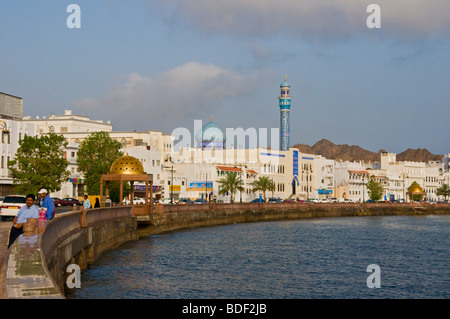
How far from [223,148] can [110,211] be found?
11070 cm

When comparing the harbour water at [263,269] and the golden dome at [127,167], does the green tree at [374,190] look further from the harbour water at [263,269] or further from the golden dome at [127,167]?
the golden dome at [127,167]

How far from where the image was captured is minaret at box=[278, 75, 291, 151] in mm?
173400

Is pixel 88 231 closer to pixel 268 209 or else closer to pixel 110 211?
pixel 110 211

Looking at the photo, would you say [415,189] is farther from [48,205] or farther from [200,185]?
[48,205]

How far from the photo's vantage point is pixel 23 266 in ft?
50.9

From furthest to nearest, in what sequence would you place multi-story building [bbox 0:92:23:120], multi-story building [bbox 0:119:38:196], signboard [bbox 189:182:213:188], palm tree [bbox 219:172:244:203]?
1. signboard [bbox 189:182:213:188]
2. palm tree [bbox 219:172:244:203]
3. multi-story building [bbox 0:92:23:120]
4. multi-story building [bbox 0:119:38:196]

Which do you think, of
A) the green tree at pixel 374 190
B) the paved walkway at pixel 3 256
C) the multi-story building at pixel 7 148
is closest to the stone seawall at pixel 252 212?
the green tree at pixel 374 190

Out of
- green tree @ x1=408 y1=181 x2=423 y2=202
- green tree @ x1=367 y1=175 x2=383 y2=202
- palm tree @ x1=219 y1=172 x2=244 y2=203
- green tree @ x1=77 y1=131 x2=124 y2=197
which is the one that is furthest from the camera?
green tree @ x1=367 y1=175 x2=383 y2=202

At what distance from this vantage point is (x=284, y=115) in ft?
586

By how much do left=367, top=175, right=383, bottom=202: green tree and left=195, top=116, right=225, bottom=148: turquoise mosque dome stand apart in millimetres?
44958

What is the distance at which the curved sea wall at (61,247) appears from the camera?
13742 millimetres

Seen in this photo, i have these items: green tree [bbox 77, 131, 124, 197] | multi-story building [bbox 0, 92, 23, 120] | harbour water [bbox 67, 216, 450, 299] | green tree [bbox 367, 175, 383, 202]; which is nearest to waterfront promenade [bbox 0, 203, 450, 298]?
harbour water [bbox 67, 216, 450, 299]

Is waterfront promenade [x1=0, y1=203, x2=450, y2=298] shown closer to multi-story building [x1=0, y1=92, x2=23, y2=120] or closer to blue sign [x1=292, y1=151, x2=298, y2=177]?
→ blue sign [x1=292, y1=151, x2=298, y2=177]
